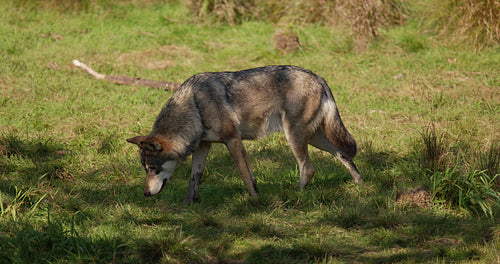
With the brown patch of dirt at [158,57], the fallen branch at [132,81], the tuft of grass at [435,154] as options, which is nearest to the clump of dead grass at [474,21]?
the tuft of grass at [435,154]

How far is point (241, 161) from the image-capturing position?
225 inches

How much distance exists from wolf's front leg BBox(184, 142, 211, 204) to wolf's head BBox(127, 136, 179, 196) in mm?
449

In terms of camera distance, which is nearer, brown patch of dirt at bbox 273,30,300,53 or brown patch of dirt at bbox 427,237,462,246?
brown patch of dirt at bbox 427,237,462,246

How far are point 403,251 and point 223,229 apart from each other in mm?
1769

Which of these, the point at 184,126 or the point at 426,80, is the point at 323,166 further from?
the point at 426,80

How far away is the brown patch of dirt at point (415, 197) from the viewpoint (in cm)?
536

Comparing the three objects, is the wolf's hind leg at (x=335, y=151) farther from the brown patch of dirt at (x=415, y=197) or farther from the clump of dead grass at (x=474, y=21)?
the clump of dead grass at (x=474, y=21)

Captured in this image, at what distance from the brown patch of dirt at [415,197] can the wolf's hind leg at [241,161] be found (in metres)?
1.64

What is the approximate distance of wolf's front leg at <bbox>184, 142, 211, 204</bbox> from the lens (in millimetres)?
5957

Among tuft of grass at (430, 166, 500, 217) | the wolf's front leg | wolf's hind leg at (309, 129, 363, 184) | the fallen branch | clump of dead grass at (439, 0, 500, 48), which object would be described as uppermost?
clump of dead grass at (439, 0, 500, 48)

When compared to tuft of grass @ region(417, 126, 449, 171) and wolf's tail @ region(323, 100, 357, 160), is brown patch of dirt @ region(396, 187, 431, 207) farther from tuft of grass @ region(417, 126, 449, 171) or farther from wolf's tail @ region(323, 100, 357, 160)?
wolf's tail @ region(323, 100, 357, 160)

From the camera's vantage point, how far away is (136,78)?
961cm

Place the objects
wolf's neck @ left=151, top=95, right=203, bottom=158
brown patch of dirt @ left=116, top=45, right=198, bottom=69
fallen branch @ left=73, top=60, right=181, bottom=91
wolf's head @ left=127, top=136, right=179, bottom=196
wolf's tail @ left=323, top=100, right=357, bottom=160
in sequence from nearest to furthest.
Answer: wolf's head @ left=127, top=136, right=179, bottom=196
wolf's neck @ left=151, top=95, right=203, bottom=158
wolf's tail @ left=323, top=100, right=357, bottom=160
fallen branch @ left=73, top=60, right=181, bottom=91
brown patch of dirt @ left=116, top=45, right=198, bottom=69

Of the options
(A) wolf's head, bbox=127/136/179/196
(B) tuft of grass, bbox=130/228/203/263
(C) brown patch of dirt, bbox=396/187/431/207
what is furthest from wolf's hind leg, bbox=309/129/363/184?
(B) tuft of grass, bbox=130/228/203/263
